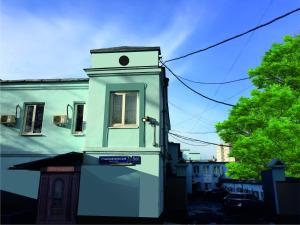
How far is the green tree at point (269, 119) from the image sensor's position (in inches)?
639

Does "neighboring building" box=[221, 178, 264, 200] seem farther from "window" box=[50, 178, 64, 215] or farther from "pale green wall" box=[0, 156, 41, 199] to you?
"pale green wall" box=[0, 156, 41, 199]

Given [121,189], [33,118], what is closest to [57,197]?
[121,189]

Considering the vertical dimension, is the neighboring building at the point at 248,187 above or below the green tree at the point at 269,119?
below

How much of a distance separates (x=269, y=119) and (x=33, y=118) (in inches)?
556

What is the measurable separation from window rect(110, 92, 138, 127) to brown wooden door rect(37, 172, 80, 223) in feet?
9.48

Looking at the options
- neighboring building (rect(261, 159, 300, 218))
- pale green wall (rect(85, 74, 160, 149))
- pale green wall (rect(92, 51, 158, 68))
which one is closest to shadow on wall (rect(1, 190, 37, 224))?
pale green wall (rect(85, 74, 160, 149))

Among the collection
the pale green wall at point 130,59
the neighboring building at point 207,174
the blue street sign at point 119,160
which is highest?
the pale green wall at point 130,59

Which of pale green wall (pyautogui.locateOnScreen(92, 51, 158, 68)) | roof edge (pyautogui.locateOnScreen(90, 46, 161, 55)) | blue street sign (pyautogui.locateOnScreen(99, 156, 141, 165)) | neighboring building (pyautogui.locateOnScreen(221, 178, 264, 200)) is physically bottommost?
Answer: neighboring building (pyautogui.locateOnScreen(221, 178, 264, 200))

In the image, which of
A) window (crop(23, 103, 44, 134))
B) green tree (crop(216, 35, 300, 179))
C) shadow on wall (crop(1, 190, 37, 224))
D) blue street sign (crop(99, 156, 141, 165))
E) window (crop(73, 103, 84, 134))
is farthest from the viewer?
green tree (crop(216, 35, 300, 179))

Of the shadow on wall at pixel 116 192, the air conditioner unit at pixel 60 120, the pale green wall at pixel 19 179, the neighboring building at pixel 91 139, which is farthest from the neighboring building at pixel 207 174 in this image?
the shadow on wall at pixel 116 192

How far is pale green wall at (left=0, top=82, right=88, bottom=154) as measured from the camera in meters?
13.2

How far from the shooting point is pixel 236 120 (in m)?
19.2

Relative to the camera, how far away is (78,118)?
1366 centimetres

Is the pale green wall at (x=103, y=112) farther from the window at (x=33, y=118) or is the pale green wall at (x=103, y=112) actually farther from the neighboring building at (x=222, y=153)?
the neighboring building at (x=222, y=153)
